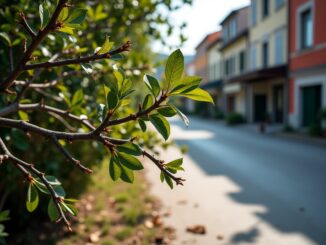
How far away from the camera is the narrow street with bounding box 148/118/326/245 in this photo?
432 centimetres

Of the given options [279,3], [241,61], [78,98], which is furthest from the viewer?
[241,61]

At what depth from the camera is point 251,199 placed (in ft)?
19.6

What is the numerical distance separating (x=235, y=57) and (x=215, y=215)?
27238 millimetres

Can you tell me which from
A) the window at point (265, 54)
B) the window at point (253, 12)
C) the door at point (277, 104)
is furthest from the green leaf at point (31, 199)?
the window at point (253, 12)

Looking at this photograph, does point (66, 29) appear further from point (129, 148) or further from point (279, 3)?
point (279, 3)

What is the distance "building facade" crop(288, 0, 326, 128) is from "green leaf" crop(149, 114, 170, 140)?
51.2ft

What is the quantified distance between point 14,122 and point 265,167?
27.8 ft

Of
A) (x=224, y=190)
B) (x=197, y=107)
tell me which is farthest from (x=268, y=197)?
(x=197, y=107)

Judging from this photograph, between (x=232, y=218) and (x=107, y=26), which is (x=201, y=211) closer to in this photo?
(x=232, y=218)

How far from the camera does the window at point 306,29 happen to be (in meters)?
17.5

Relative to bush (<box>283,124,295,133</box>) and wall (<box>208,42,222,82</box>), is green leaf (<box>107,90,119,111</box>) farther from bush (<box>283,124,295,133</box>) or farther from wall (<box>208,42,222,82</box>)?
wall (<box>208,42,222,82</box>)

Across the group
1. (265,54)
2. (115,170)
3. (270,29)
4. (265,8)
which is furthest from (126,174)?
(265,8)

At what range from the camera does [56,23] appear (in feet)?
2.97

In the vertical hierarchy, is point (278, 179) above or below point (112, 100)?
below
